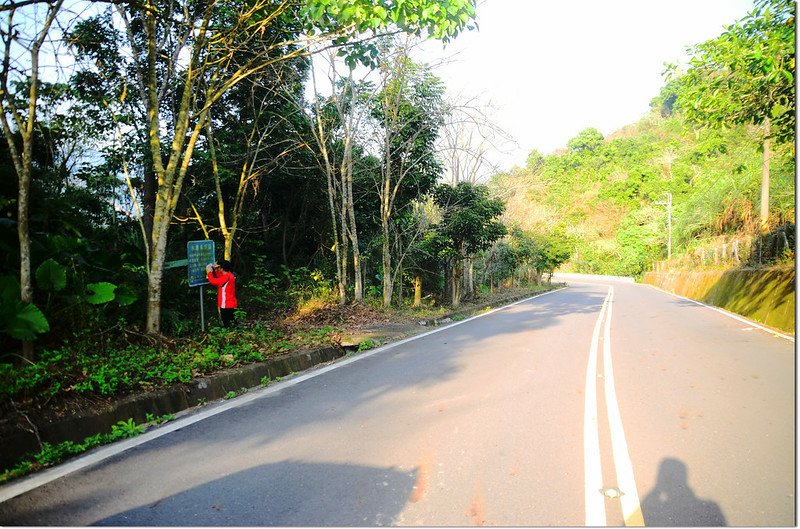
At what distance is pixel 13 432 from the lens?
156 inches

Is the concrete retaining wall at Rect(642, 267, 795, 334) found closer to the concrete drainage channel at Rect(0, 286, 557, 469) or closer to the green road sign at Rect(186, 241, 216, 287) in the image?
the concrete drainage channel at Rect(0, 286, 557, 469)

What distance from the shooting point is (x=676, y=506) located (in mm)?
3322

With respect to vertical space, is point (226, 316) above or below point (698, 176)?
below

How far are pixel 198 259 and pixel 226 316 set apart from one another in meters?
1.55

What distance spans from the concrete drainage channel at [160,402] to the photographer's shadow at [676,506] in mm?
4445

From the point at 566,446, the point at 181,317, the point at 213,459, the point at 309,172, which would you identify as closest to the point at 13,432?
the point at 213,459

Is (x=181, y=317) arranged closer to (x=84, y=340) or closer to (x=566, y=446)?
(x=84, y=340)

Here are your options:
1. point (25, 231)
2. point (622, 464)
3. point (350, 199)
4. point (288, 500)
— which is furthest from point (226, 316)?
point (622, 464)

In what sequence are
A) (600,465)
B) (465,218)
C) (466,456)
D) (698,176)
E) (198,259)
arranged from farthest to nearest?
(698,176)
(465,218)
(198,259)
(466,456)
(600,465)

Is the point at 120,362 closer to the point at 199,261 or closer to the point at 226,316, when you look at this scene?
the point at 199,261

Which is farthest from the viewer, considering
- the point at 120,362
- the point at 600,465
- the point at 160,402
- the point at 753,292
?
the point at 753,292

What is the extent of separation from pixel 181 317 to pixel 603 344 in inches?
333

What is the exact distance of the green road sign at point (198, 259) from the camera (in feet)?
26.2

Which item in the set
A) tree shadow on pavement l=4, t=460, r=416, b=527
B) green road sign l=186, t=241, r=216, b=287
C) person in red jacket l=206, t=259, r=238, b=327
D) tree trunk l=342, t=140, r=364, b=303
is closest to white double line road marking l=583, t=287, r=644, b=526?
tree shadow on pavement l=4, t=460, r=416, b=527
